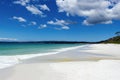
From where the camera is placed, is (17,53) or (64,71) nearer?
(64,71)

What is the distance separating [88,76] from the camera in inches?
302

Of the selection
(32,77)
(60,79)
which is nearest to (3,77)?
(32,77)

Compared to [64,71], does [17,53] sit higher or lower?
higher

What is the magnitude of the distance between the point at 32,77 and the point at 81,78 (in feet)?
6.68

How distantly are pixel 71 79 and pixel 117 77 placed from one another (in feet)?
6.59

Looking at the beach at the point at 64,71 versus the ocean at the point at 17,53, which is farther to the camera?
the ocean at the point at 17,53

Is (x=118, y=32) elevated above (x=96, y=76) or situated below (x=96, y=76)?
above

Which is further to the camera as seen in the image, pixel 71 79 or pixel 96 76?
pixel 96 76

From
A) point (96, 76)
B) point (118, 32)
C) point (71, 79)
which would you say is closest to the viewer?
point (71, 79)

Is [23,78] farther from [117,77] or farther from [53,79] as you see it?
[117,77]

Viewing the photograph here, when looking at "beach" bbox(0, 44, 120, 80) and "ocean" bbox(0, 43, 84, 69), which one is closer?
"beach" bbox(0, 44, 120, 80)

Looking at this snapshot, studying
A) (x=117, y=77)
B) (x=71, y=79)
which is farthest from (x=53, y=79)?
(x=117, y=77)

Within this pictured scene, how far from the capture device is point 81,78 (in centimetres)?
732

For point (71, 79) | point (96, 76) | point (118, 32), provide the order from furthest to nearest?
1. point (118, 32)
2. point (96, 76)
3. point (71, 79)
